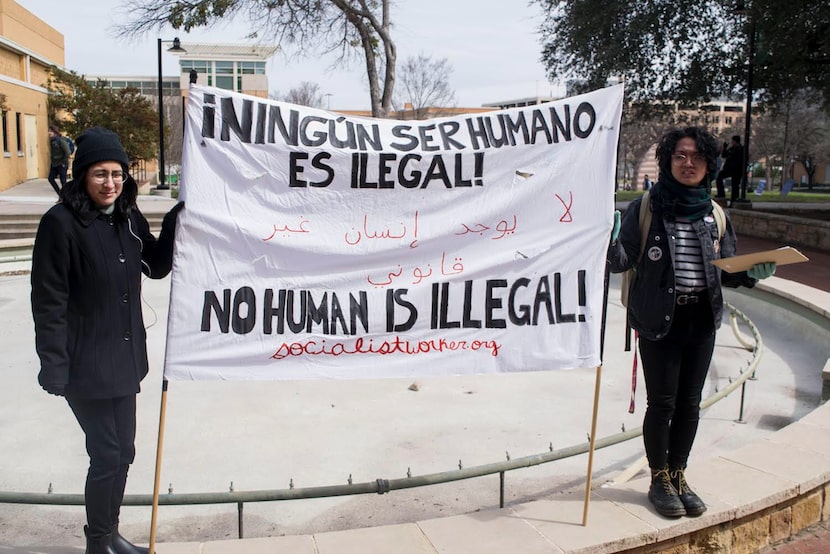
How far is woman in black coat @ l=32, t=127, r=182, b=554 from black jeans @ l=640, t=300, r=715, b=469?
2101mm

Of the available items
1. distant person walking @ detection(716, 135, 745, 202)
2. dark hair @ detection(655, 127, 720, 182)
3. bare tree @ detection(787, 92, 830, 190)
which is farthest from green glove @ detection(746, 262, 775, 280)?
bare tree @ detection(787, 92, 830, 190)

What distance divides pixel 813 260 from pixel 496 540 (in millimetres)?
12160

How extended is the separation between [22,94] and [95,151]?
35.3 metres

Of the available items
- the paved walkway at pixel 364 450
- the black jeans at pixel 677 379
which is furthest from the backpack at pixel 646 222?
the paved walkway at pixel 364 450

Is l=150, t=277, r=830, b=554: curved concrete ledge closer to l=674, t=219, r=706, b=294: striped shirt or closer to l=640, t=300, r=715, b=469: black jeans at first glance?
l=640, t=300, r=715, b=469: black jeans

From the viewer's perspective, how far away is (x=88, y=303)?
2.82 metres

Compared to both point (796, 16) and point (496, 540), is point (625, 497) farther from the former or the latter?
point (796, 16)

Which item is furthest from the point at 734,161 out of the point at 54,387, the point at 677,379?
the point at 54,387

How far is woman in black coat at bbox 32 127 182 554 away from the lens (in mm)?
2713

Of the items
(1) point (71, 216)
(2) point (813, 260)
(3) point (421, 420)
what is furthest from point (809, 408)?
(2) point (813, 260)

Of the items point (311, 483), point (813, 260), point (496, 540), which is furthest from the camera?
point (813, 260)

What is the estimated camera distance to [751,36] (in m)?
17.2

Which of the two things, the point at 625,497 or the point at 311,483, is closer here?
the point at 625,497

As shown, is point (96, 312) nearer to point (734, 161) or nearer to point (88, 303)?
point (88, 303)
